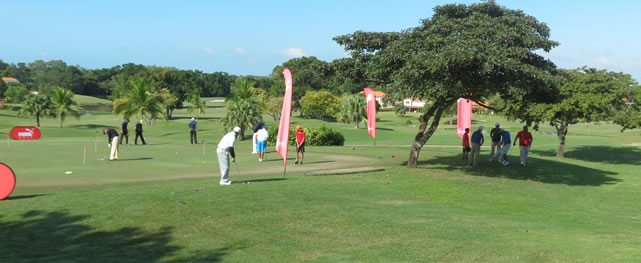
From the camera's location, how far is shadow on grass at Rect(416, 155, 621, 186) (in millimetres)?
23125

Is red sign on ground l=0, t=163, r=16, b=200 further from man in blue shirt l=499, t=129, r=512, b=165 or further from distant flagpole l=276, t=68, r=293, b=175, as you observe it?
man in blue shirt l=499, t=129, r=512, b=165

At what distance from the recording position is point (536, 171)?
24.8 metres

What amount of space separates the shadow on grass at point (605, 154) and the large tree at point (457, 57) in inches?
519

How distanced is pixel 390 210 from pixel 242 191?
3.91 metres

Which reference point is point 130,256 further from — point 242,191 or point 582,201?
point 582,201

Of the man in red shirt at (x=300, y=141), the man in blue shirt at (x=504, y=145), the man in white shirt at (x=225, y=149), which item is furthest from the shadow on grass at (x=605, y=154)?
the man in white shirt at (x=225, y=149)

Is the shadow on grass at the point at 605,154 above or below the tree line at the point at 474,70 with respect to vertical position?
below

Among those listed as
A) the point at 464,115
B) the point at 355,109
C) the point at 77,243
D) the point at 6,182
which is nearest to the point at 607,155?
the point at 464,115

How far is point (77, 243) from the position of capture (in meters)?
10.4

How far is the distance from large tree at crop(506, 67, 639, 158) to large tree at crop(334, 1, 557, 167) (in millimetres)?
2270

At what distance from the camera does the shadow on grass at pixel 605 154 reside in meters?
33.8

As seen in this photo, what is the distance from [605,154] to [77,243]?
35.4 metres

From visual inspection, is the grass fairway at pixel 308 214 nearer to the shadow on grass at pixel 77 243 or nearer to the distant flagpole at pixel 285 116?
the shadow on grass at pixel 77 243

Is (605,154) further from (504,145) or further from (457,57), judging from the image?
(457,57)
